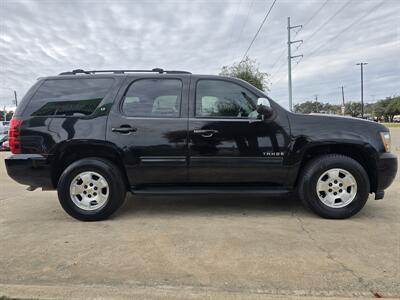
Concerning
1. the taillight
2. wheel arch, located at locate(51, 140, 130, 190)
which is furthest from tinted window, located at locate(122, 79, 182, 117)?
the taillight

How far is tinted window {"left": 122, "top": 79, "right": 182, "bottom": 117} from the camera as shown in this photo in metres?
4.95

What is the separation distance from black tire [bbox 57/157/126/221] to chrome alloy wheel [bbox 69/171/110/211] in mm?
39

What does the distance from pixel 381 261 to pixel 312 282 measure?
873 mm

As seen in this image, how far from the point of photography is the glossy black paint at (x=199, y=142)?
4.84m

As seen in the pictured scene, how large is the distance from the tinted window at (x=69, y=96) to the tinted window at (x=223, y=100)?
4.02 feet

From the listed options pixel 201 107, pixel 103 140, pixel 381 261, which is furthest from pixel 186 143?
pixel 381 261

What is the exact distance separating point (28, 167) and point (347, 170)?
158 inches

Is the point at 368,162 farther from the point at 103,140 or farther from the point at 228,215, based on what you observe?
the point at 103,140

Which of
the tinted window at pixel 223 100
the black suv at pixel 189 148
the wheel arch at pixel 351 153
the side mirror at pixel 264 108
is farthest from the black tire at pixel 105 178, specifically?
the wheel arch at pixel 351 153

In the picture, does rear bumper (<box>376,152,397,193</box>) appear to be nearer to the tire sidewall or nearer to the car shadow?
the tire sidewall

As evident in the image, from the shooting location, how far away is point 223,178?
4.96 metres

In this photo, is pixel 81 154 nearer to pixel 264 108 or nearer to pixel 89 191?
pixel 89 191

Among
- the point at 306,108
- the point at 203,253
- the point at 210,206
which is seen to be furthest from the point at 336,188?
the point at 306,108

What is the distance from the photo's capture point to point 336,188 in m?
4.86
